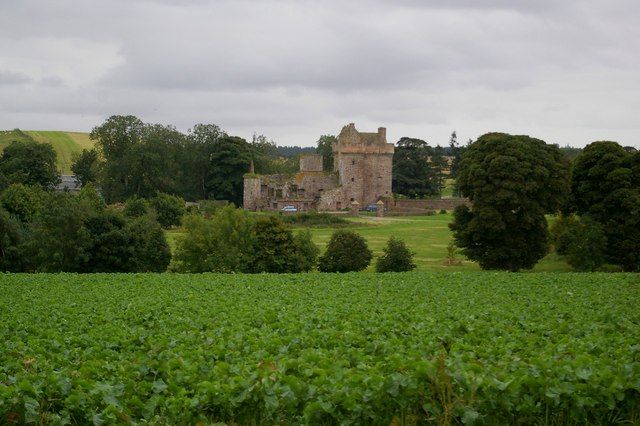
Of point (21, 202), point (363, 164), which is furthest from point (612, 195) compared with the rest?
point (363, 164)

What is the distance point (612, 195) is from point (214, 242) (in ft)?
84.0

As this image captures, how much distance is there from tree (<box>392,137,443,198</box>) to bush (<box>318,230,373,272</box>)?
60731mm

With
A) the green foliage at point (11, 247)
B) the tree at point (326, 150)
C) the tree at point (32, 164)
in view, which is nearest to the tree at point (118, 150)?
the tree at point (32, 164)

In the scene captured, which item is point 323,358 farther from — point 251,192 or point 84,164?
point 84,164

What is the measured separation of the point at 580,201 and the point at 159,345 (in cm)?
4129

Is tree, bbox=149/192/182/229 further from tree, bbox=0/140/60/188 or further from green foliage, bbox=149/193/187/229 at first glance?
tree, bbox=0/140/60/188

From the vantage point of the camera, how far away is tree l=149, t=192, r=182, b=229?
250ft

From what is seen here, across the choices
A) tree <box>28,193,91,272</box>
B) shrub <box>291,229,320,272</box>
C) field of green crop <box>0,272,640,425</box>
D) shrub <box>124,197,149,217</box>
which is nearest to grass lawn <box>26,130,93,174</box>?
shrub <box>124,197,149,217</box>

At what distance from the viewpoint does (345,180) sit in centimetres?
9425

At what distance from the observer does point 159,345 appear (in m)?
12.9

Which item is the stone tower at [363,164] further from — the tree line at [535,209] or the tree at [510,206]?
the tree at [510,206]

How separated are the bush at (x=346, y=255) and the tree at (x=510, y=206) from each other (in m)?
6.18

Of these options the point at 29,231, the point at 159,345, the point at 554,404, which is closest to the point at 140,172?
the point at 29,231

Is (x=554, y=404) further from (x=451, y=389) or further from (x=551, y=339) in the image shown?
(x=551, y=339)
